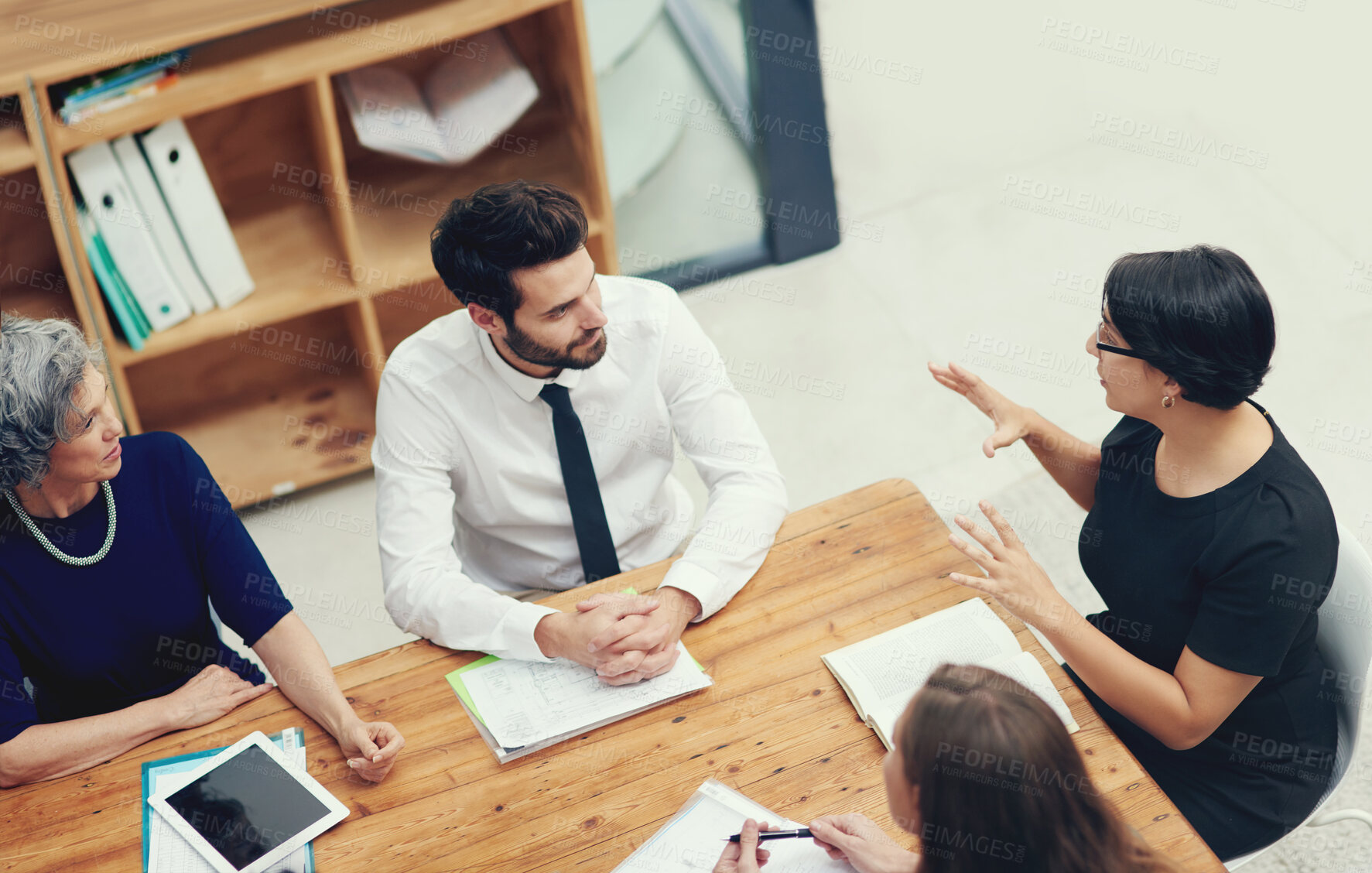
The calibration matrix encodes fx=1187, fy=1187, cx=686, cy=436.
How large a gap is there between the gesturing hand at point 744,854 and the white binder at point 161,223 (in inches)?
79.6

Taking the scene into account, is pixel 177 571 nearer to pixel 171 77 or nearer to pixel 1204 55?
pixel 171 77

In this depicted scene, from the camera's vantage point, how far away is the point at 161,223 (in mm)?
2746

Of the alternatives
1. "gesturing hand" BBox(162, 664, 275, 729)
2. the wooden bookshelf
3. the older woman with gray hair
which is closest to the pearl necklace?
the older woman with gray hair

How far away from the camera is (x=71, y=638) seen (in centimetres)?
193

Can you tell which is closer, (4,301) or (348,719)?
(348,719)

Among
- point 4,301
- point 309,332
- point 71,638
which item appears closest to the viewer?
point 71,638

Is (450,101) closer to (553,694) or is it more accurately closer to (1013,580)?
(553,694)

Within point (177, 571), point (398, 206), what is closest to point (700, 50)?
point (398, 206)

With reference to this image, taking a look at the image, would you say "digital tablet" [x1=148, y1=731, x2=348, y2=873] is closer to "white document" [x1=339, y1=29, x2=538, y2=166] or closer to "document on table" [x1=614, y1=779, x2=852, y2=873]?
"document on table" [x1=614, y1=779, x2=852, y2=873]

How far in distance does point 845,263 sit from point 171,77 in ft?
6.75

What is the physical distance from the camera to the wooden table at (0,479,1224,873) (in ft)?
5.29

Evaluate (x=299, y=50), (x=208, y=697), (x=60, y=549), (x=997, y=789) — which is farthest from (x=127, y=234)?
(x=997, y=789)

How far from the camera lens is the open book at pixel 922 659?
171cm

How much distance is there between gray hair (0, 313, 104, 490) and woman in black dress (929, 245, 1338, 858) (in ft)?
4.31
